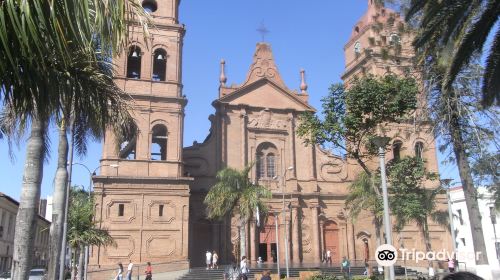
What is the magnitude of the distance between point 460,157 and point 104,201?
2396 cm

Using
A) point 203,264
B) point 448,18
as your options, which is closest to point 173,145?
point 203,264

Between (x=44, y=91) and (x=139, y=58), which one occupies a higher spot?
(x=139, y=58)

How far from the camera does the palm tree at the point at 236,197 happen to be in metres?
33.6

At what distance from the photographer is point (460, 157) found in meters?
19.5

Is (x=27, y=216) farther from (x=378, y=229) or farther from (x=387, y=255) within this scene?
(x=378, y=229)

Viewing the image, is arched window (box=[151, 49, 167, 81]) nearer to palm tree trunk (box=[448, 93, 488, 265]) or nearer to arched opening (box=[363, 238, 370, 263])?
arched opening (box=[363, 238, 370, 263])

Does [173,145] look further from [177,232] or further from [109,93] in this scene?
[109,93]

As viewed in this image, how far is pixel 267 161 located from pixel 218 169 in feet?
15.0

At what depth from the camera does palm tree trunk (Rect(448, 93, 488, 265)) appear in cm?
1845

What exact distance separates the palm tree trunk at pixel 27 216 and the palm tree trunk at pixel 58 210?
5394 millimetres

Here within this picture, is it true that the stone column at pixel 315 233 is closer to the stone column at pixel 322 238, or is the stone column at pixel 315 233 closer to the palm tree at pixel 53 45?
the stone column at pixel 322 238

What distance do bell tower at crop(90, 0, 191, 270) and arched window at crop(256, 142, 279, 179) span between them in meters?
7.77

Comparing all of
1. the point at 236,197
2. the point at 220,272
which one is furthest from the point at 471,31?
the point at 220,272

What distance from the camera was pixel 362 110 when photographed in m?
22.5
